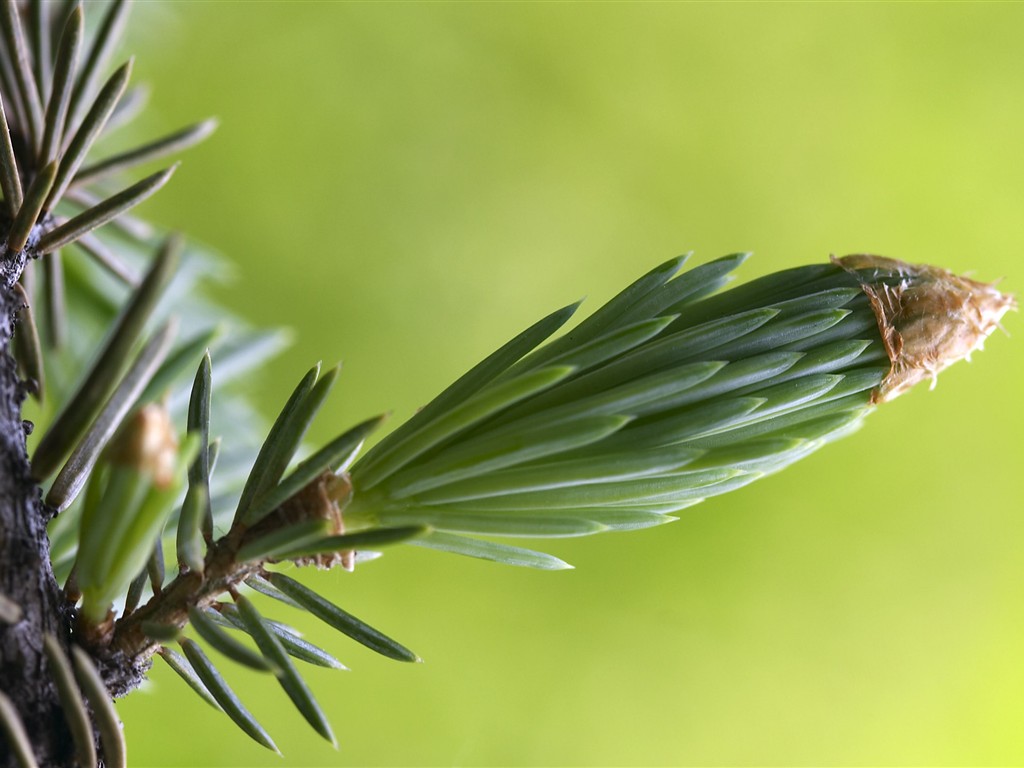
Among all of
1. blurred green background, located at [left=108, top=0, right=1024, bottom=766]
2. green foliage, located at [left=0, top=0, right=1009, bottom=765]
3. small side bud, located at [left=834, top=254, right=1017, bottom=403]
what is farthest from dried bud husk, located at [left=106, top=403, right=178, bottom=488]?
blurred green background, located at [left=108, top=0, right=1024, bottom=766]

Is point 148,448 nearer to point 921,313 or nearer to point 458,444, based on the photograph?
point 458,444

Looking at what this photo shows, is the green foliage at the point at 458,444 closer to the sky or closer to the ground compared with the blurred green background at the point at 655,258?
closer to the ground

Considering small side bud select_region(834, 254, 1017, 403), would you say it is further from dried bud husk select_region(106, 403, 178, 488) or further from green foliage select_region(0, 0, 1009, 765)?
dried bud husk select_region(106, 403, 178, 488)

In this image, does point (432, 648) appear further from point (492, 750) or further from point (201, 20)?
point (201, 20)

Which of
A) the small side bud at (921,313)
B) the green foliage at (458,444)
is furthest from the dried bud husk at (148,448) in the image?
the small side bud at (921,313)

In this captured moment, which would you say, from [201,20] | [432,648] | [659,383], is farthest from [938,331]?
[201,20]

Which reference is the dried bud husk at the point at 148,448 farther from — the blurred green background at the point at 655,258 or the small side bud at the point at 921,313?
the blurred green background at the point at 655,258

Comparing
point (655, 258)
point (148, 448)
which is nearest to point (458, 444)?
point (148, 448)
